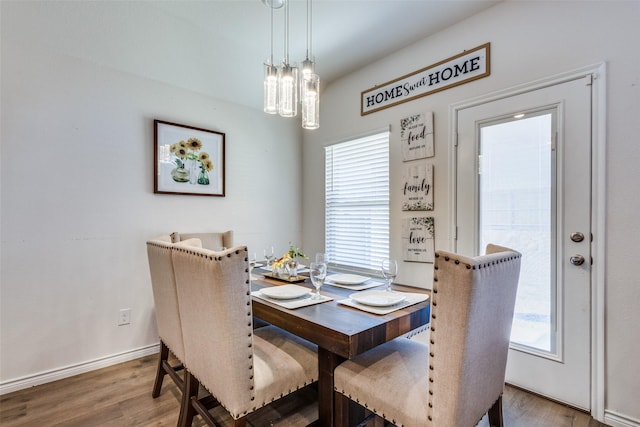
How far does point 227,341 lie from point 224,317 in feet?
0.32

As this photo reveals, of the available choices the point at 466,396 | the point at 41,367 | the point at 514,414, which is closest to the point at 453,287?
the point at 466,396

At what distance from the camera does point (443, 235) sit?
2.46 metres

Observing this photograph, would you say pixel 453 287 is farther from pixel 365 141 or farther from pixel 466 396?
pixel 365 141

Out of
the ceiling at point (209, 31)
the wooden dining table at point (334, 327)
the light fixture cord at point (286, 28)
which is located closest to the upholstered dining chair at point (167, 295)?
the wooden dining table at point (334, 327)

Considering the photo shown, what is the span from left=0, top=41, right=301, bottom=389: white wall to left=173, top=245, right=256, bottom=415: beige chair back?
1.53 meters

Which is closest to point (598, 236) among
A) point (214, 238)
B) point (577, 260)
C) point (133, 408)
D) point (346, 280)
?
point (577, 260)

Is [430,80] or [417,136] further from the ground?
[430,80]

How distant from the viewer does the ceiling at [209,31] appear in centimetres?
209

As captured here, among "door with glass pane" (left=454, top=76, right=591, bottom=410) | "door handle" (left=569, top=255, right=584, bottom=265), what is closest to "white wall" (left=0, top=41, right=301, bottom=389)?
"door with glass pane" (left=454, top=76, right=591, bottom=410)

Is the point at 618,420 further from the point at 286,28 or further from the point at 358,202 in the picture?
the point at 286,28

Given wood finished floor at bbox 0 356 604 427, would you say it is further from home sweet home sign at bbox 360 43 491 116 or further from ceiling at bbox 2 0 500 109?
ceiling at bbox 2 0 500 109

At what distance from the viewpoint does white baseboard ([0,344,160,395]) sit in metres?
2.01

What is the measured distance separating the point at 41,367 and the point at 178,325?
4.76 feet

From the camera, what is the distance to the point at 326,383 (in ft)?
4.43
